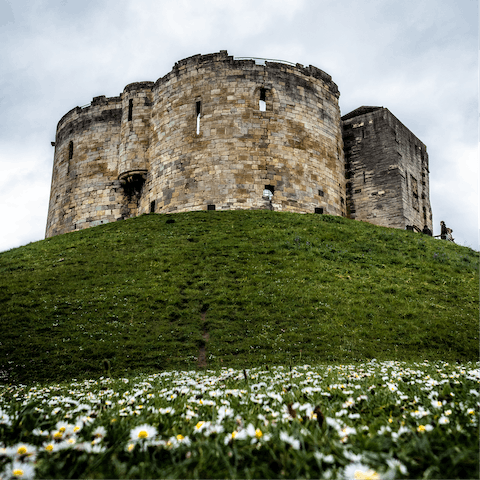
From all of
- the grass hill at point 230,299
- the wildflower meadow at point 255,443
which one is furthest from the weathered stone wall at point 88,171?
the wildflower meadow at point 255,443

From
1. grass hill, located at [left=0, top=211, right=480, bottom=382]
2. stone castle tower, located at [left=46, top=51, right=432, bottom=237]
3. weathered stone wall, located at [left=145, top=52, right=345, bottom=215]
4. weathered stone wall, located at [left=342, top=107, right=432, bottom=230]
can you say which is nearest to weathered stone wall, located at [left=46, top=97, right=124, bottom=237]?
stone castle tower, located at [left=46, top=51, right=432, bottom=237]

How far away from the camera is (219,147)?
23578mm

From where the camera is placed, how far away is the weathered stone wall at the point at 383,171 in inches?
1004

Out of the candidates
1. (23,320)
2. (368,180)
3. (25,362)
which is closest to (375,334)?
(25,362)

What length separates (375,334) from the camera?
9633mm

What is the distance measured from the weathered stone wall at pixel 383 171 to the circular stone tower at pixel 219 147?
1211mm

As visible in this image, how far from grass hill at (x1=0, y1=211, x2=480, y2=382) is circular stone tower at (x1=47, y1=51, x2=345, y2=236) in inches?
233

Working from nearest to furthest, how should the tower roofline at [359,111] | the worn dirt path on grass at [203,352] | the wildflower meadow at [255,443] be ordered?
the wildflower meadow at [255,443]
the worn dirt path on grass at [203,352]
the tower roofline at [359,111]

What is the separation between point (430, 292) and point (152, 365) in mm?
8577

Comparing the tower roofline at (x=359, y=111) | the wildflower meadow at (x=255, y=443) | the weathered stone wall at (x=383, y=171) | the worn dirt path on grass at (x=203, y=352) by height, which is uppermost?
Result: the tower roofline at (x=359, y=111)

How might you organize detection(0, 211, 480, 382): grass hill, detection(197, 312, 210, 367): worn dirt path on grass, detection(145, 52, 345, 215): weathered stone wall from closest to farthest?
detection(197, 312, 210, 367): worn dirt path on grass < detection(0, 211, 480, 382): grass hill < detection(145, 52, 345, 215): weathered stone wall

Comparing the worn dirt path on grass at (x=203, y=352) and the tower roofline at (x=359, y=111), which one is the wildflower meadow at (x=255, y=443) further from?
the tower roofline at (x=359, y=111)

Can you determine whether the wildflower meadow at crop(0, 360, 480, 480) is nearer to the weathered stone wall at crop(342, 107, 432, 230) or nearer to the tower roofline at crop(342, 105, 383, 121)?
the weathered stone wall at crop(342, 107, 432, 230)

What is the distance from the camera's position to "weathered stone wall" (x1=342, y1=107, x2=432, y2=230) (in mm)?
25500
